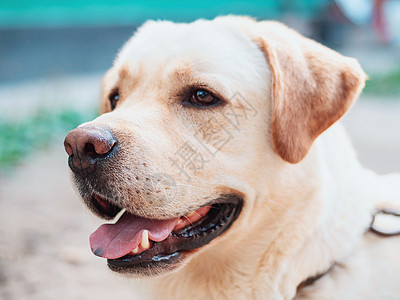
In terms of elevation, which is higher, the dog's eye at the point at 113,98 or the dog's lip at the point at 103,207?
the dog's eye at the point at 113,98

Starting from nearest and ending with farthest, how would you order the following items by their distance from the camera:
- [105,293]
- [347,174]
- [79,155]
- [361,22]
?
[79,155], [347,174], [105,293], [361,22]

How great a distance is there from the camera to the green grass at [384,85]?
10.5 meters

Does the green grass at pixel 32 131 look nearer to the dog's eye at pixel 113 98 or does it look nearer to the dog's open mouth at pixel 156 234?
the dog's eye at pixel 113 98

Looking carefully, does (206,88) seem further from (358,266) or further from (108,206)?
(358,266)

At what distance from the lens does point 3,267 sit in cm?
379

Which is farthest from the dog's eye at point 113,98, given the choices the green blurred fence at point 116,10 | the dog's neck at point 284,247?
the green blurred fence at point 116,10

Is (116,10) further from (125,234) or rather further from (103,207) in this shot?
(125,234)

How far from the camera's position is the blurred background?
12.9 ft

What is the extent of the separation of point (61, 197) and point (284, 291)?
3586 millimetres

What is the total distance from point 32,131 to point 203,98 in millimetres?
5083

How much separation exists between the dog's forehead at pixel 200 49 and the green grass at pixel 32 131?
13.0ft

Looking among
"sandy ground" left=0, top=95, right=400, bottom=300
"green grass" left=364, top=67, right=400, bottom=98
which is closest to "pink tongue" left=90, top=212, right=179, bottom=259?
"sandy ground" left=0, top=95, right=400, bottom=300

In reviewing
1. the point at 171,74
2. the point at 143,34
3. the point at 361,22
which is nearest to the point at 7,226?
the point at 143,34

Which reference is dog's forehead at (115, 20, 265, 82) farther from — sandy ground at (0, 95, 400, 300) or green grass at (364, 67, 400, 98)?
green grass at (364, 67, 400, 98)
